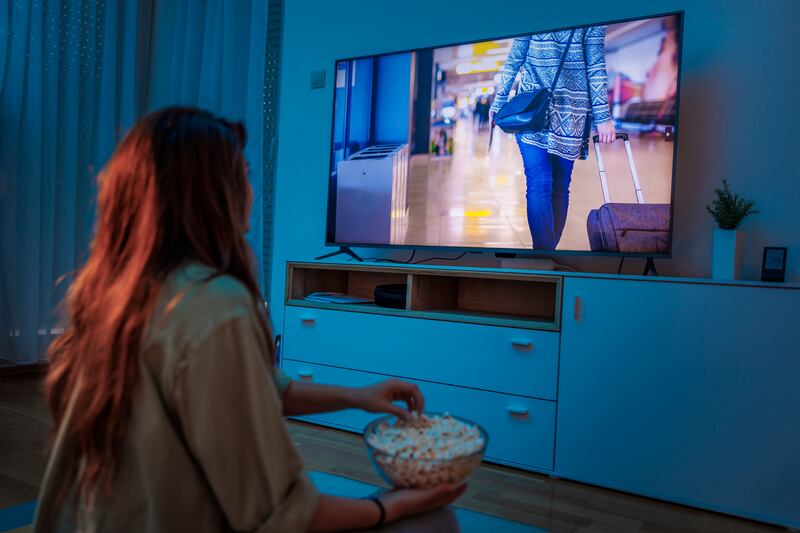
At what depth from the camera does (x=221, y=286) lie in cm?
70

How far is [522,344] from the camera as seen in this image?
2.38m

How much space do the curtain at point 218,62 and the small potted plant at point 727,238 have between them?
2342 mm

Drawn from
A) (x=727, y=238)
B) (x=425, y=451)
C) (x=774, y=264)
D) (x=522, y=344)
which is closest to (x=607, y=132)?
(x=727, y=238)

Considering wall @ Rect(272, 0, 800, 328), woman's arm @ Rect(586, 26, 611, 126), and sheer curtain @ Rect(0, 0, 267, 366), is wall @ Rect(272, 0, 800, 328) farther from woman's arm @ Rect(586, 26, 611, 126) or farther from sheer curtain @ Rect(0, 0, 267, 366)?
sheer curtain @ Rect(0, 0, 267, 366)

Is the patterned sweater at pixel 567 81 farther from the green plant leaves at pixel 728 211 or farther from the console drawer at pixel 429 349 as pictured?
the console drawer at pixel 429 349

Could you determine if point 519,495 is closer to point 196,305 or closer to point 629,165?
point 629,165

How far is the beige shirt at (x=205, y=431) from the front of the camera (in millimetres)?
673

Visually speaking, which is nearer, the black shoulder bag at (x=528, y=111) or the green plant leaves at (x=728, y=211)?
the green plant leaves at (x=728, y=211)

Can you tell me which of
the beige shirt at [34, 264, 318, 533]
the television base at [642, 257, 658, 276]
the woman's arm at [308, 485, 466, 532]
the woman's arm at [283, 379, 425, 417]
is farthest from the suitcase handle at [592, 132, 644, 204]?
the beige shirt at [34, 264, 318, 533]

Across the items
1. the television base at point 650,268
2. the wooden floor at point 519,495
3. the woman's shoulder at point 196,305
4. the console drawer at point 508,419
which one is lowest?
the wooden floor at point 519,495

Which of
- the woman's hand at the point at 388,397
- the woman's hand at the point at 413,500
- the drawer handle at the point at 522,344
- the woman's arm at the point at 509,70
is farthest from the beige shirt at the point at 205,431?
the woman's arm at the point at 509,70

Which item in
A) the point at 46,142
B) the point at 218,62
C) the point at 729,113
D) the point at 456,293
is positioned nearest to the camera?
the point at 729,113

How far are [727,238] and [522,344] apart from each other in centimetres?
80

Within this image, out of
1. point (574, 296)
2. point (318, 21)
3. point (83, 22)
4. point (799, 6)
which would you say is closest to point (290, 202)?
point (318, 21)
